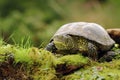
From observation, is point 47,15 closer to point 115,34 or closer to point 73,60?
point 115,34

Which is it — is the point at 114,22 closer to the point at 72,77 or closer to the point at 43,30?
the point at 43,30


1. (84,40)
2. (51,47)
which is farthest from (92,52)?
(51,47)

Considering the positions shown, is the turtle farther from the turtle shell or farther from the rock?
the rock

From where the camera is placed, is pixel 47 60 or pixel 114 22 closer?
pixel 47 60

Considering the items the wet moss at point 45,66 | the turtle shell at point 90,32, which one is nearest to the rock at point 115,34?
the turtle shell at point 90,32

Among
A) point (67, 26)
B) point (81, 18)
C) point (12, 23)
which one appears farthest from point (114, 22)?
point (67, 26)

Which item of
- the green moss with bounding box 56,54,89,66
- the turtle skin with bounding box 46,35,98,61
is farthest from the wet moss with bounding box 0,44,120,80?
the turtle skin with bounding box 46,35,98,61
